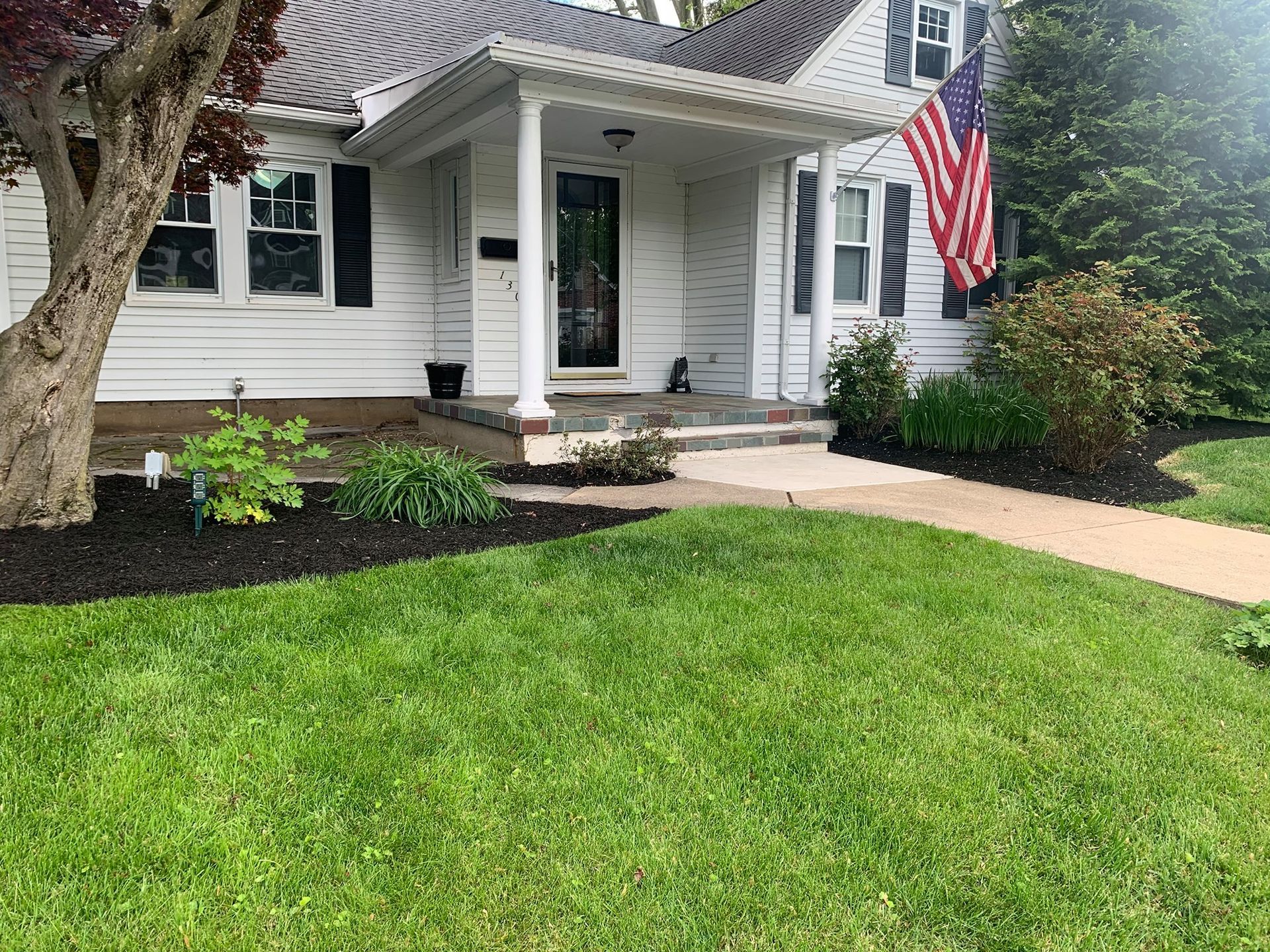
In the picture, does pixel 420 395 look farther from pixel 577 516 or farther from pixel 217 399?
pixel 577 516

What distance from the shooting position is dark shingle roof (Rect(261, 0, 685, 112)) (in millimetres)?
8844

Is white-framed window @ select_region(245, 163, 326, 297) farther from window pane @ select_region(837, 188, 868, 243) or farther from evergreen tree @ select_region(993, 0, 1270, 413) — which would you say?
evergreen tree @ select_region(993, 0, 1270, 413)

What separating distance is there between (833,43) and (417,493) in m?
7.54

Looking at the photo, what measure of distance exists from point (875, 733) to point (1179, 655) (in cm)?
131

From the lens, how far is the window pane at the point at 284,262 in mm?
8492

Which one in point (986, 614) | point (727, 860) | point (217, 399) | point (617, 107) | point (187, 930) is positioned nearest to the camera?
point (187, 930)

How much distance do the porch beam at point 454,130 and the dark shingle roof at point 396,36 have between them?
707mm

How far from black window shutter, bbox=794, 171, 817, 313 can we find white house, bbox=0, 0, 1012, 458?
23mm

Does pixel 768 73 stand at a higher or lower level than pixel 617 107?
higher

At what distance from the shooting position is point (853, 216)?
394 inches

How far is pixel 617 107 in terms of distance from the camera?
22.8 ft

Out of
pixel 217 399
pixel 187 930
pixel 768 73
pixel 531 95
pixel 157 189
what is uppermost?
pixel 768 73

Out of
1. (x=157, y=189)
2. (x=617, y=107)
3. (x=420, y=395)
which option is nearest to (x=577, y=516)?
(x=157, y=189)

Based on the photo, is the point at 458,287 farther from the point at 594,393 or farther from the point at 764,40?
the point at 764,40
